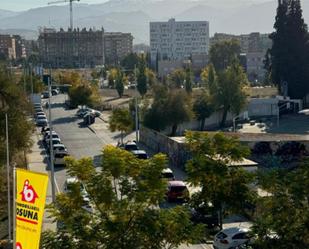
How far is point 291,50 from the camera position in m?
53.5

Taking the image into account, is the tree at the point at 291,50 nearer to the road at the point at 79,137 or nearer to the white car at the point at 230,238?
the road at the point at 79,137

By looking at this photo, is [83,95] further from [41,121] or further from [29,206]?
[29,206]

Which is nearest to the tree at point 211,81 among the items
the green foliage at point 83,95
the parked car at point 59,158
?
the green foliage at point 83,95

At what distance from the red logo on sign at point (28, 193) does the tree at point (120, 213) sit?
168 inches

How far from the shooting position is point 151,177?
13695 mm

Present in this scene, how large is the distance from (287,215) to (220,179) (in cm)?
335

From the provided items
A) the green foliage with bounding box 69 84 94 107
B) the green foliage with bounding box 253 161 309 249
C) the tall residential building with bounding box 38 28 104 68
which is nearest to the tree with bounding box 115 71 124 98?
the green foliage with bounding box 69 84 94 107

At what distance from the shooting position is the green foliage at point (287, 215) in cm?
1317

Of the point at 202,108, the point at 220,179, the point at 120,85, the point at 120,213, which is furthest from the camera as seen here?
the point at 120,85

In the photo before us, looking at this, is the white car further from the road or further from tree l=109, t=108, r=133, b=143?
tree l=109, t=108, r=133, b=143

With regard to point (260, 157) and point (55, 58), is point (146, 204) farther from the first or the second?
point (55, 58)

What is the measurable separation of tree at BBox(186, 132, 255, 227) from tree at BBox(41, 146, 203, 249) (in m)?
2.98

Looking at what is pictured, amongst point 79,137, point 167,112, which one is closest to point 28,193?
point 167,112

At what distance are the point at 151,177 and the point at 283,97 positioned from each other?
140 ft
